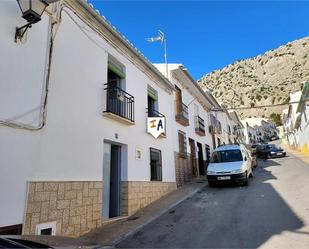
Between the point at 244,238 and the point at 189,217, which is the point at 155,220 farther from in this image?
the point at 244,238

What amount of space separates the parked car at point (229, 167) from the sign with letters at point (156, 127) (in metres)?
3.99

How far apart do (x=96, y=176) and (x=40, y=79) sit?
9.35 ft

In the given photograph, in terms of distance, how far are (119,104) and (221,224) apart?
4.75 meters

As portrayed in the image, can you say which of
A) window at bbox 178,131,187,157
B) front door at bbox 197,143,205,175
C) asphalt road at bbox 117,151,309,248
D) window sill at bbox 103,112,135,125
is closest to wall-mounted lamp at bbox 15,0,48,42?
window sill at bbox 103,112,135,125

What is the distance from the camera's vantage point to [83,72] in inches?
296

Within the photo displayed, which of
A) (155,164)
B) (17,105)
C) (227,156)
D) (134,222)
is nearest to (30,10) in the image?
(17,105)

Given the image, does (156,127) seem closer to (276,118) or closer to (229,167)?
(229,167)

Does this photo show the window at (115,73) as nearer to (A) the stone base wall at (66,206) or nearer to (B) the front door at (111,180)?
(B) the front door at (111,180)

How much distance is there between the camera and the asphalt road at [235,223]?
5789 mm

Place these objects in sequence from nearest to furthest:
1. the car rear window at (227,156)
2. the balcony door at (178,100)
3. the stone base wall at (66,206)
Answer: the stone base wall at (66,206), the car rear window at (227,156), the balcony door at (178,100)

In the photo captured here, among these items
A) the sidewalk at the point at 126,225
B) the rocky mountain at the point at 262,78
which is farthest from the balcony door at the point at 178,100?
the rocky mountain at the point at 262,78

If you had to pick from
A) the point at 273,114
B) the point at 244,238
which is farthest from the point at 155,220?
the point at 273,114

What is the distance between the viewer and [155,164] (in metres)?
11.5

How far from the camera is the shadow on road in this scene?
19.5 feet
